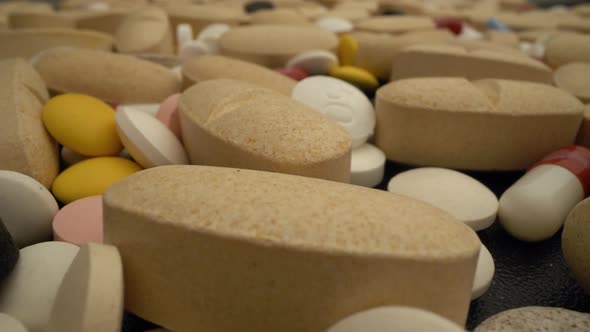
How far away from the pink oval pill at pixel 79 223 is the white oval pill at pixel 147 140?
106 millimetres

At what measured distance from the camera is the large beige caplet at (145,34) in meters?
1.33

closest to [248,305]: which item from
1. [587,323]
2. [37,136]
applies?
[587,323]

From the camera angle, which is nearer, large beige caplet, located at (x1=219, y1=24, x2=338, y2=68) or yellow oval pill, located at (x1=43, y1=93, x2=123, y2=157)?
yellow oval pill, located at (x1=43, y1=93, x2=123, y2=157)

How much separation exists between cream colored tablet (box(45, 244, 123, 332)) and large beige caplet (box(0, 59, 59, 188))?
0.97 feet

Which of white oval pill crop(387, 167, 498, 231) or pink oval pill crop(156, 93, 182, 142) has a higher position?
pink oval pill crop(156, 93, 182, 142)

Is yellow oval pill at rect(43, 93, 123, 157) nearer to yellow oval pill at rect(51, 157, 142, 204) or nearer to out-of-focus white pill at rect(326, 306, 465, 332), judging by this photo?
yellow oval pill at rect(51, 157, 142, 204)

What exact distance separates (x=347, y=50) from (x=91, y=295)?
3.58 feet

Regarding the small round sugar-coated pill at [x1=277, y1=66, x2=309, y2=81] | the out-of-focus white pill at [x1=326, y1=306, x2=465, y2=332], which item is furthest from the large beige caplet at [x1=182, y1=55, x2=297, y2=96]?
the out-of-focus white pill at [x1=326, y1=306, x2=465, y2=332]

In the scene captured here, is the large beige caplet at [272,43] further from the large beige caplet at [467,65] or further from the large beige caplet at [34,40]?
the large beige caplet at [34,40]

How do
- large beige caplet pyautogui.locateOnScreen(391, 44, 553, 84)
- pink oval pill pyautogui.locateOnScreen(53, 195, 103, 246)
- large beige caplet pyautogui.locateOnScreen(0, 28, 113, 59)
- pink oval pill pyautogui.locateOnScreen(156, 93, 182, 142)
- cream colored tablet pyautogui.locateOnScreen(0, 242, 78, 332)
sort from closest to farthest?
cream colored tablet pyautogui.locateOnScreen(0, 242, 78, 332), pink oval pill pyautogui.locateOnScreen(53, 195, 103, 246), pink oval pill pyautogui.locateOnScreen(156, 93, 182, 142), large beige caplet pyautogui.locateOnScreen(391, 44, 553, 84), large beige caplet pyautogui.locateOnScreen(0, 28, 113, 59)

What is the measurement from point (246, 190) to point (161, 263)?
0.12m

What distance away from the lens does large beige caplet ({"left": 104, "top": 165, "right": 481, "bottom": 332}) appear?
42 cm

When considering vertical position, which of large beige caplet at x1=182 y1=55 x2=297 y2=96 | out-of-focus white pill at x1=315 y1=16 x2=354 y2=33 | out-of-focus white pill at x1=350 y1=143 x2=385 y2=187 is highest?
large beige caplet at x1=182 y1=55 x2=297 y2=96

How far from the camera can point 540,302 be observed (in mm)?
598
